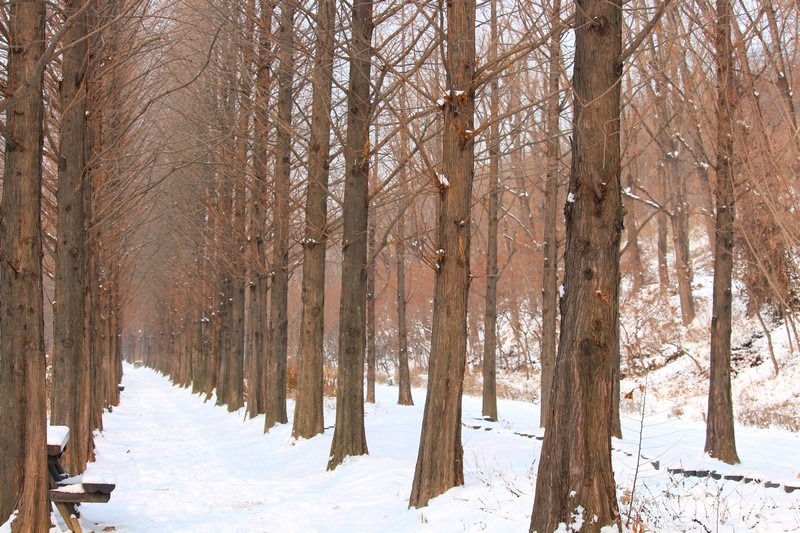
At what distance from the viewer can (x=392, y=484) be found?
850cm

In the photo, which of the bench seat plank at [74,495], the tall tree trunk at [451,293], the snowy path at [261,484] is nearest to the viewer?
the bench seat plank at [74,495]

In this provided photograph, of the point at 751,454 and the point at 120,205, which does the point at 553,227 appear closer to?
the point at 751,454

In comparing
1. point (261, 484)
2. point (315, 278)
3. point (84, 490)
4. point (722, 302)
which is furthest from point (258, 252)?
point (84, 490)

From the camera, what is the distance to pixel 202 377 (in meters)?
31.7

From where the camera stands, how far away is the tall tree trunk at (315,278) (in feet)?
38.4

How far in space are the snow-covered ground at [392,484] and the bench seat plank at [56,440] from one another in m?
0.99

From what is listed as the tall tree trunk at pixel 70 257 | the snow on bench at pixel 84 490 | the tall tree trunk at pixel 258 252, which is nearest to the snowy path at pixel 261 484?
the snow on bench at pixel 84 490

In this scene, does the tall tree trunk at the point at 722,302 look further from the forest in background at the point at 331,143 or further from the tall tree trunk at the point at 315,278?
the tall tree trunk at the point at 315,278

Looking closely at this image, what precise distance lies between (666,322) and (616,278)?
2496 cm

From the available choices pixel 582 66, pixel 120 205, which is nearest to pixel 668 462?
pixel 582 66

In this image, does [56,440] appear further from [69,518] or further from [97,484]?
[69,518]

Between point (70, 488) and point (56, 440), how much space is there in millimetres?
457

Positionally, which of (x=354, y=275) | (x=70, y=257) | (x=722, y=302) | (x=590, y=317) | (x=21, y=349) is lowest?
(x=21, y=349)

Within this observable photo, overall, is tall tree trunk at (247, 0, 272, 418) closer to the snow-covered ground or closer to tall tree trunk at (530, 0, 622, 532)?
the snow-covered ground
